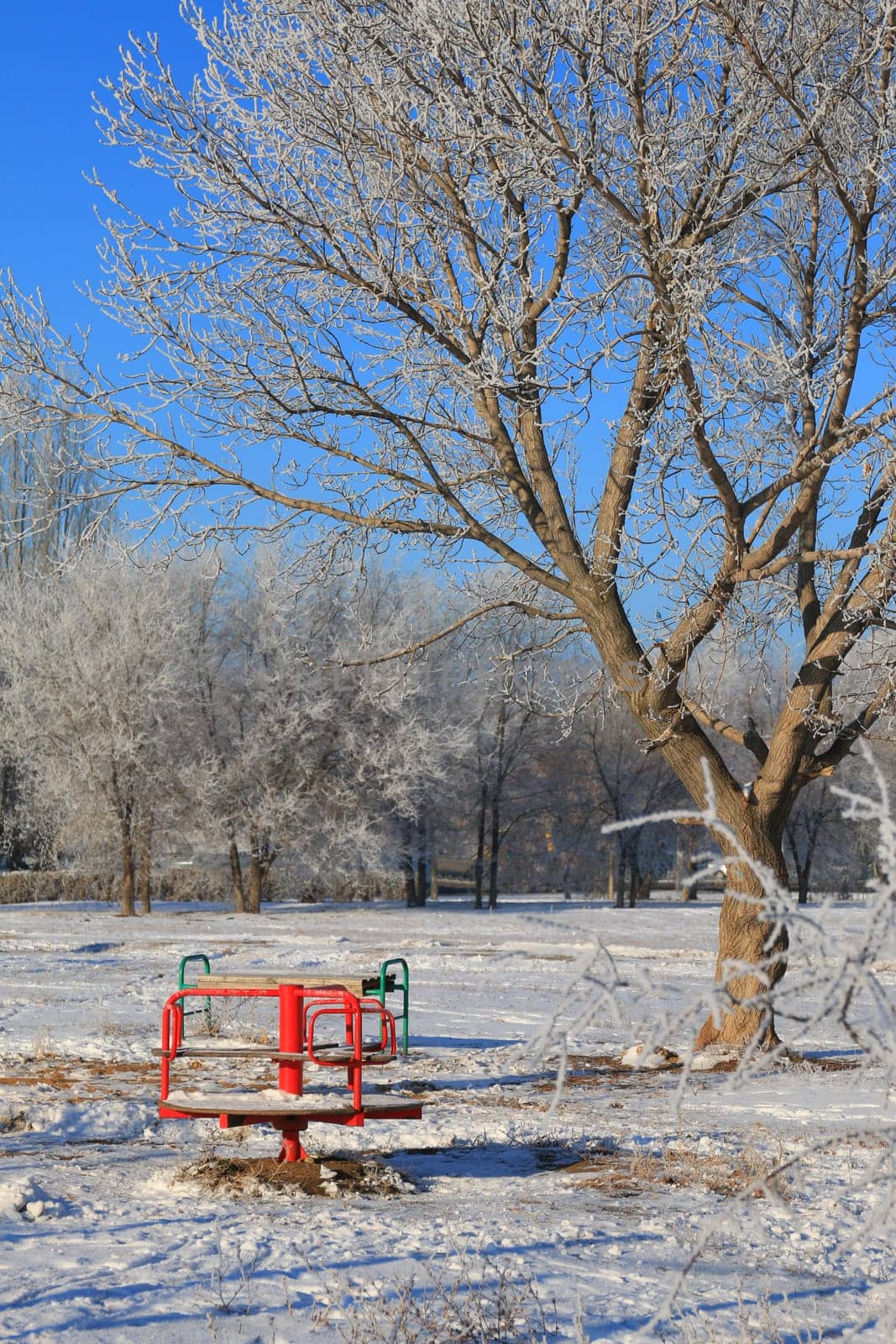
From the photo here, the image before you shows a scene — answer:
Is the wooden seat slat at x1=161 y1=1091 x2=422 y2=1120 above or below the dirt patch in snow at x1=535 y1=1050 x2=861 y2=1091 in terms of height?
above

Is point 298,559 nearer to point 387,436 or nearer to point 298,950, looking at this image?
point 387,436

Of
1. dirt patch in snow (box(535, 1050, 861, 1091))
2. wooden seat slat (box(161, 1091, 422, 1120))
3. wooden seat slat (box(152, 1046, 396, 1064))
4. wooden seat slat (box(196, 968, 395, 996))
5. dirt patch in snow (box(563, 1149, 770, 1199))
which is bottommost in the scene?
dirt patch in snow (box(535, 1050, 861, 1091))

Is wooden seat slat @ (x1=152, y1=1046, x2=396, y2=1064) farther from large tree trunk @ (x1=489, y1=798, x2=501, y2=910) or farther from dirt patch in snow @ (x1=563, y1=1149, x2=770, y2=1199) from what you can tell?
large tree trunk @ (x1=489, y1=798, x2=501, y2=910)

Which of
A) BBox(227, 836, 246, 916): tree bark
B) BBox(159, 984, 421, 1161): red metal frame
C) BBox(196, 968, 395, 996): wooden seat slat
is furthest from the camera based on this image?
BBox(227, 836, 246, 916): tree bark

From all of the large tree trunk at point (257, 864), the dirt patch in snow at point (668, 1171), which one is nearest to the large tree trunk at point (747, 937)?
the dirt patch in snow at point (668, 1171)

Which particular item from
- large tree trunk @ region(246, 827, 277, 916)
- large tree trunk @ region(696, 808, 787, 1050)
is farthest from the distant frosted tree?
large tree trunk @ region(696, 808, 787, 1050)

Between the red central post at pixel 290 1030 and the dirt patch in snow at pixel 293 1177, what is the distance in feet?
1.59

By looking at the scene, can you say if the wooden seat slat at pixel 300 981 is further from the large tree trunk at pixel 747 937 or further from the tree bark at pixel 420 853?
the tree bark at pixel 420 853

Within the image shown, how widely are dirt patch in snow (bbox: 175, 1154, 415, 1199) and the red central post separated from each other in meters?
0.48

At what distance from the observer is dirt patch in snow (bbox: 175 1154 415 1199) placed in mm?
6133

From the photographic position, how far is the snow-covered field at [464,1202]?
14.1ft

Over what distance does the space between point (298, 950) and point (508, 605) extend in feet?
38.1

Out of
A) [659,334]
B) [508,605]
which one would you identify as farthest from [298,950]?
[659,334]

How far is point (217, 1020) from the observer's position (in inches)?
446
